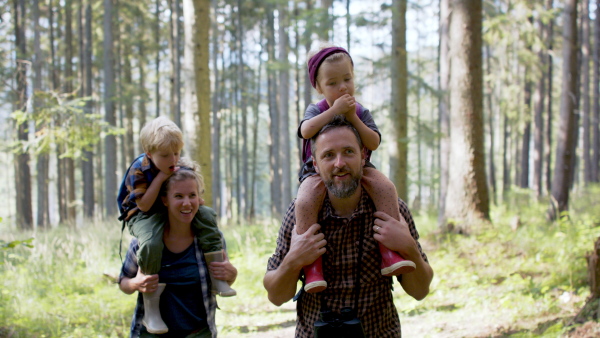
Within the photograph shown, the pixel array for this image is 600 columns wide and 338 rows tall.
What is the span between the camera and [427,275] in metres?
2.50

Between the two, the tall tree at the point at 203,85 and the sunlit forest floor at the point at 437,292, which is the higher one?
the tall tree at the point at 203,85

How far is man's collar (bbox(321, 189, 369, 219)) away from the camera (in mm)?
2494

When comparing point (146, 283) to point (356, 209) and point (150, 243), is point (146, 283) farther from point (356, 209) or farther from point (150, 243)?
point (356, 209)

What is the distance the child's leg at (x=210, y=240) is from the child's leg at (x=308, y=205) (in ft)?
3.54

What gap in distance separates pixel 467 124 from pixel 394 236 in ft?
23.8

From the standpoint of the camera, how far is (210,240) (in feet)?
11.0

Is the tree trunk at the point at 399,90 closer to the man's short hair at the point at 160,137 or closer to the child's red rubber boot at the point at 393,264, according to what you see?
the man's short hair at the point at 160,137

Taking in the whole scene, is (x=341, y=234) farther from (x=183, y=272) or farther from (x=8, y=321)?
(x=8, y=321)

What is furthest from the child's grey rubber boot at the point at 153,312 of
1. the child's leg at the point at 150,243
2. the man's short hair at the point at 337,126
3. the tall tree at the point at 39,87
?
the tall tree at the point at 39,87

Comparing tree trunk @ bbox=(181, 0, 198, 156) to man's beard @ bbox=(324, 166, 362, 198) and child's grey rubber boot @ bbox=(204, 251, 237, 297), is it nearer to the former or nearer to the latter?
child's grey rubber boot @ bbox=(204, 251, 237, 297)

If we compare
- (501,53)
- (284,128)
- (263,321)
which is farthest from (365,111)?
(501,53)

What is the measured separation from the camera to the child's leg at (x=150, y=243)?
3.11 meters

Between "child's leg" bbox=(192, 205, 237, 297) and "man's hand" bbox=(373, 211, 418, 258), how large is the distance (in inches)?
53.5

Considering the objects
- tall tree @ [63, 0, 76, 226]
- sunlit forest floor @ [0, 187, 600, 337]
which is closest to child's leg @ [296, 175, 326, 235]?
sunlit forest floor @ [0, 187, 600, 337]
